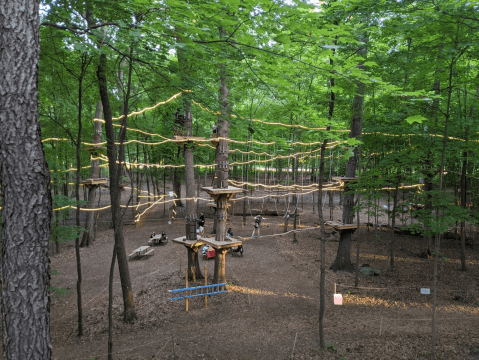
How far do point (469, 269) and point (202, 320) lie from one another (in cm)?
1073

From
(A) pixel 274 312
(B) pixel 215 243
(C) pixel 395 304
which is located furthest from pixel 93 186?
(C) pixel 395 304

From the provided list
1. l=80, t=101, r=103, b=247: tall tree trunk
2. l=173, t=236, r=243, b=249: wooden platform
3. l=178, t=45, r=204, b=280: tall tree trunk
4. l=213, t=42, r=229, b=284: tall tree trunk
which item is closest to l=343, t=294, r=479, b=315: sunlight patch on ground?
l=173, t=236, r=243, b=249: wooden platform

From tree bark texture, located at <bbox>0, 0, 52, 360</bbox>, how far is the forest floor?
3.88m

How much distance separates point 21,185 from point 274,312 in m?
6.88

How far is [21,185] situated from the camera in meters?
2.09

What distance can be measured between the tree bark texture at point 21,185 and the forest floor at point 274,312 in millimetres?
3875

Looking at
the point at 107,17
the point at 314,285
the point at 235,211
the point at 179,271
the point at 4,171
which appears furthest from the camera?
the point at 235,211

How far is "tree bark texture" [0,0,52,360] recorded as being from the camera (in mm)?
2041

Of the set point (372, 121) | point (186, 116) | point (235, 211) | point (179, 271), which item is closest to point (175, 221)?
point (235, 211)

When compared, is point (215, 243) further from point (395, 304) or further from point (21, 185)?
point (21, 185)

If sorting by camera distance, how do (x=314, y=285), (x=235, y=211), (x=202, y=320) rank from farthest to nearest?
(x=235, y=211) → (x=314, y=285) → (x=202, y=320)

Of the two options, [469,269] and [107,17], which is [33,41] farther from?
[469,269]

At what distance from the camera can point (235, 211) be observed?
2219 centimetres

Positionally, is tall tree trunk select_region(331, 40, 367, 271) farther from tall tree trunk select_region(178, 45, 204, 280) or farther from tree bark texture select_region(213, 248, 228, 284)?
tall tree trunk select_region(178, 45, 204, 280)
